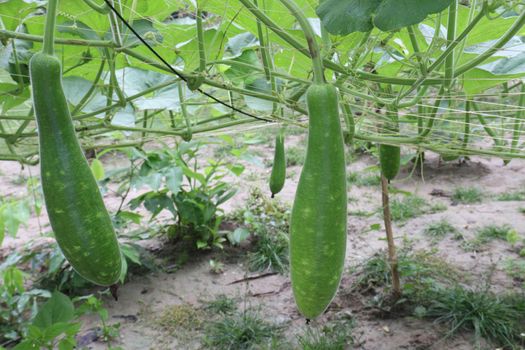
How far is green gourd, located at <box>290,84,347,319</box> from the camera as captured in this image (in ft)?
2.04

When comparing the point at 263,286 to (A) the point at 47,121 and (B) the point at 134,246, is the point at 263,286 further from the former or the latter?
(A) the point at 47,121

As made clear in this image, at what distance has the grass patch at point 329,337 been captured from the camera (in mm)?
2066

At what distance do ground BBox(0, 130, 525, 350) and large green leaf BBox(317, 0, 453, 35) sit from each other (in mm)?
1021

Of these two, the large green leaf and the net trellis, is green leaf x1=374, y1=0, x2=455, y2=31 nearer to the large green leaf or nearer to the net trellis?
the large green leaf

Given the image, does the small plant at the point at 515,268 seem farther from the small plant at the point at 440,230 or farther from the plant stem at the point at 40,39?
the plant stem at the point at 40,39

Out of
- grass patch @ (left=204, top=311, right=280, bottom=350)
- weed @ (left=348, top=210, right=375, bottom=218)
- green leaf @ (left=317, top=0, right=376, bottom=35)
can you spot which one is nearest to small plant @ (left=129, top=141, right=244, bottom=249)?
grass patch @ (left=204, top=311, right=280, bottom=350)

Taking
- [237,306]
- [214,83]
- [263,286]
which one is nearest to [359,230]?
[263,286]

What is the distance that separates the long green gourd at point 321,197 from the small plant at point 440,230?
2.69 m

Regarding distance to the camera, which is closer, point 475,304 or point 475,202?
point 475,304

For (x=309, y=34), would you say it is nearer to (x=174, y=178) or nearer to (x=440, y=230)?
(x=174, y=178)

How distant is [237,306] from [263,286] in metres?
0.25

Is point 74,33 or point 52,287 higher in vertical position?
point 74,33

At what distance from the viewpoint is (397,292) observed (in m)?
2.32

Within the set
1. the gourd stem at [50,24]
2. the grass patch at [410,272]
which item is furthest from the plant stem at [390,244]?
the gourd stem at [50,24]
